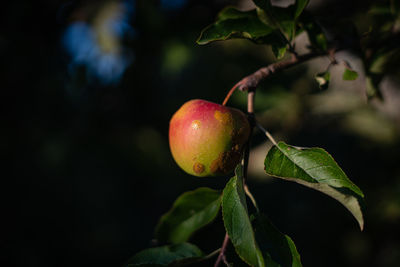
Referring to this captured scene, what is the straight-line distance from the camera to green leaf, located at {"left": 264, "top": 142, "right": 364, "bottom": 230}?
52 centimetres

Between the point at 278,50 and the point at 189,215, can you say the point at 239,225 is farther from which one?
the point at 278,50

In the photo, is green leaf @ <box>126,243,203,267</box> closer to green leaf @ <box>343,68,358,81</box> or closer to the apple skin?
the apple skin

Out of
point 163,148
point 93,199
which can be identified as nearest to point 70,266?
point 93,199

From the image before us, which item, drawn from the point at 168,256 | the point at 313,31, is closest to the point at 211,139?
the point at 168,256

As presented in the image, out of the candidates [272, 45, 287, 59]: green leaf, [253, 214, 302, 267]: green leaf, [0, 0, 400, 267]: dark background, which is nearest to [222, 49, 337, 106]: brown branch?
[272, 45, 287, 59]: green leaf

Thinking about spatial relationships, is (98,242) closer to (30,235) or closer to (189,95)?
(30,235)

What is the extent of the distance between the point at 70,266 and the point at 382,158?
7.76 ft

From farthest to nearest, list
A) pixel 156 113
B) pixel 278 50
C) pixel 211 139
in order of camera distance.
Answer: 1. pixel 156 113
2. pixel 278 50
3. pixel 211 139

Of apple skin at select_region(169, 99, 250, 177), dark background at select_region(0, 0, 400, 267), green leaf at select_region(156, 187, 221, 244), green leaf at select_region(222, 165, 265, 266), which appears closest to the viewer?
green leaf at select_region(222, 165, 265, 266)

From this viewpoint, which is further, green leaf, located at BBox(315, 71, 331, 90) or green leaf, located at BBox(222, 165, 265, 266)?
green leaf, located at BBox(315, 71, 331, 90)

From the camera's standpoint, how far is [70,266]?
2588 millimetres

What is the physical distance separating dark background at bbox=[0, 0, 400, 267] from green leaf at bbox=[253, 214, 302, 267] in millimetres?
840

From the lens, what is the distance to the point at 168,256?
0.71m

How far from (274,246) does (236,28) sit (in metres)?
0.45
